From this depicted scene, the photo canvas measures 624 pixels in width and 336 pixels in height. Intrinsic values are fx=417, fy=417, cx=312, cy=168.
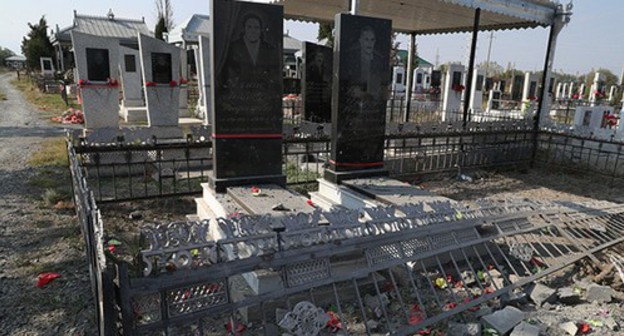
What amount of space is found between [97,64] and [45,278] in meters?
7.68

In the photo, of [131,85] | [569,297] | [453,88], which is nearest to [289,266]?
[569,297]

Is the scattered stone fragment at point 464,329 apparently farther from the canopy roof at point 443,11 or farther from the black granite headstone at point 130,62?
the black granite headstone at point 130,62

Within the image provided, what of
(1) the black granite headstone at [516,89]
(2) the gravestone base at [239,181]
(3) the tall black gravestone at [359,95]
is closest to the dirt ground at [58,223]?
(2) the gravestone base at [239,181]

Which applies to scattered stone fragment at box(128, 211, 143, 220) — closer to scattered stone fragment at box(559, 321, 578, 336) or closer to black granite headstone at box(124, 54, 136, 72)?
scattered stone fragment at box(559, 321, 578, 336)

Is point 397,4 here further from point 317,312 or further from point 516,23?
point 317,312

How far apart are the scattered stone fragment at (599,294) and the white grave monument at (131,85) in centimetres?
1329

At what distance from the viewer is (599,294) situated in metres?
3.74

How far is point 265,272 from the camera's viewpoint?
3521 mm

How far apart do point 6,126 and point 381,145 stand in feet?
41.3

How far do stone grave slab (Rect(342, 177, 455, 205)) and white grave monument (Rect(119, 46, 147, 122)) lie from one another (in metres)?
10.2

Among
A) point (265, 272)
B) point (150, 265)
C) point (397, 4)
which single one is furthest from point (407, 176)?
point (150, 265)

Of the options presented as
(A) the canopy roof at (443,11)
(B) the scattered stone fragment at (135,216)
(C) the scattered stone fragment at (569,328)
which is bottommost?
(C) the scattered stone fragment at (569,328)

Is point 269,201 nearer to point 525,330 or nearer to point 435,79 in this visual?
point 525,330

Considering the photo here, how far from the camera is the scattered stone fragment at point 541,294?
369 centimetres
